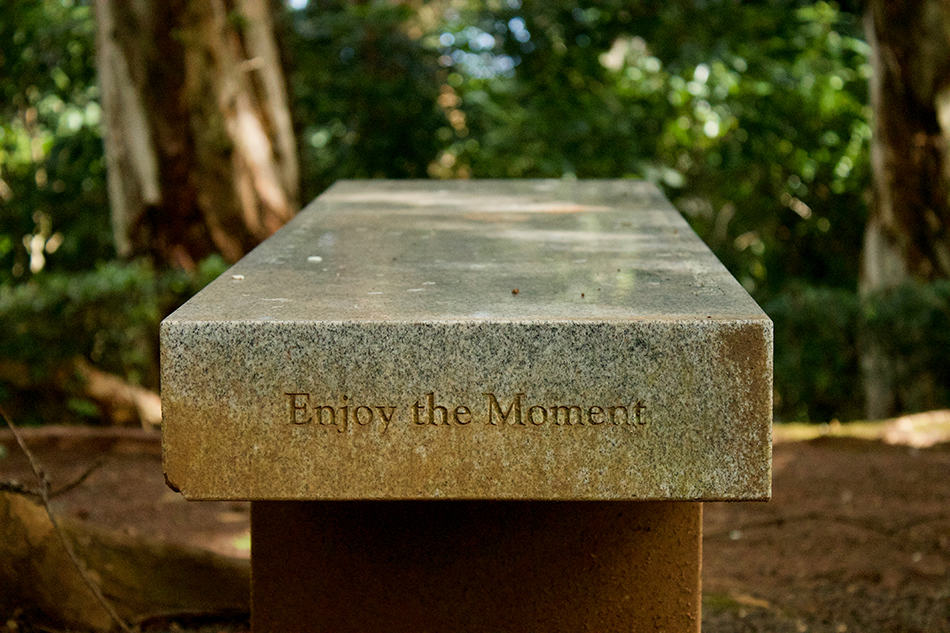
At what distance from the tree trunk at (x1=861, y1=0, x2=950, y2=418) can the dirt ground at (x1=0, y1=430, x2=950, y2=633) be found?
1796mm

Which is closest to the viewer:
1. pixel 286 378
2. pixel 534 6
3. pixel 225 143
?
pixel 286 378

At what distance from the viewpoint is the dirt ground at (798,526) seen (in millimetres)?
3324

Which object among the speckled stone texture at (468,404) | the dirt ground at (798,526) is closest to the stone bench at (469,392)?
the speckled stone texture at (468,404)

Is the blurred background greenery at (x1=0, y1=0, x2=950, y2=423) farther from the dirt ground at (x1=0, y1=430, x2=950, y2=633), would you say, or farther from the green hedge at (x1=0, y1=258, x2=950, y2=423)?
the dirt ground at (x1=0, y1=430, x2=950, y2=633)

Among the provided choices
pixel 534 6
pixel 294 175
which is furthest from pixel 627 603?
pixel 534 6

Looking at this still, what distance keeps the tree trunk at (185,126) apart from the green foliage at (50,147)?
1683 millimetres

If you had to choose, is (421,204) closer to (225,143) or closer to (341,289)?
(341,289)

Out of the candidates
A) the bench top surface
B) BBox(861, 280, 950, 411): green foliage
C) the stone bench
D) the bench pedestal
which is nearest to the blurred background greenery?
BBox(861, 280, 950, 411): green foliage

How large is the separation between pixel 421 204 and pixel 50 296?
2.87 meters

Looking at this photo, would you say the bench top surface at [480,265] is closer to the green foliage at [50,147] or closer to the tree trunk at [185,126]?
the tree trunk at [185,126]

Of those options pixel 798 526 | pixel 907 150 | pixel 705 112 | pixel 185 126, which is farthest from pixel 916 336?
pixel 185 126

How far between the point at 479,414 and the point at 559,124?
6.61 metres

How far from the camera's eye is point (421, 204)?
333 cm

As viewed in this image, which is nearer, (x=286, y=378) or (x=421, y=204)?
(x=286, y=378)
